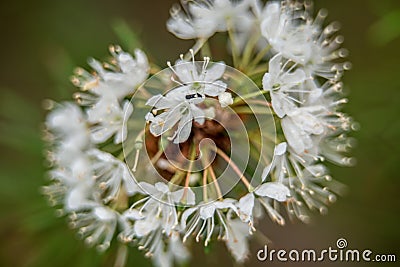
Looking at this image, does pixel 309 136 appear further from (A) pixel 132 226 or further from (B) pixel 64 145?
(B) pixel 64 145

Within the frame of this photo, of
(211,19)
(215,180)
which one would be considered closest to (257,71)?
(211,19)

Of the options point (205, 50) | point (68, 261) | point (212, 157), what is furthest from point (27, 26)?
point (212, 157)

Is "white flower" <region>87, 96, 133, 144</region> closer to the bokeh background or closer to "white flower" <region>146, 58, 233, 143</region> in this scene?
"white flower" <region>146, 58, 233, 143</region>

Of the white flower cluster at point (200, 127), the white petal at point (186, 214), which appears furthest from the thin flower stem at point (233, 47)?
the white petal at point (186, 214)

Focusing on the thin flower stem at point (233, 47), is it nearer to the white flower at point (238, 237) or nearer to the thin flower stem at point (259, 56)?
the thin flower stem at point (259, 56)

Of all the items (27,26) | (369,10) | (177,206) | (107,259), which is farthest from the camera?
(27,26)

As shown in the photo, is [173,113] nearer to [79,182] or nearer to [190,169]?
[190,169]

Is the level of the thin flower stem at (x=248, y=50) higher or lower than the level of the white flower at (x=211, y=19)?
lower

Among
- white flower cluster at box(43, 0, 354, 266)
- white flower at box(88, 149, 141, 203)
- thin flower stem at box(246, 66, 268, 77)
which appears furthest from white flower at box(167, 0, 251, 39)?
white flower at box(88, 149, 141, 203)
